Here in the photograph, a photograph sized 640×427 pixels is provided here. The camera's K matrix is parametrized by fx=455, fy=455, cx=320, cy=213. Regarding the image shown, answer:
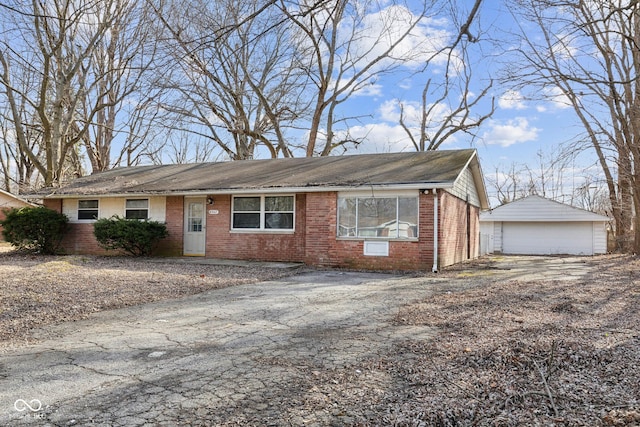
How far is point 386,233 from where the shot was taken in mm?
13172

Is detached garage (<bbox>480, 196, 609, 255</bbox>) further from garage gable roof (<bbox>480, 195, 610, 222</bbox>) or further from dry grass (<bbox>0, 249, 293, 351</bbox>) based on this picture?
dry grass (<bbox>0, 249, 293, 351</bbox>)

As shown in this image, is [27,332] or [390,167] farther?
[390,167]

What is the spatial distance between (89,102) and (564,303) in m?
28.5

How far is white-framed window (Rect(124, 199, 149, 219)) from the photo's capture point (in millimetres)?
16812

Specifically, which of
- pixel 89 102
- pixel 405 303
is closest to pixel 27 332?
pixel 405 303

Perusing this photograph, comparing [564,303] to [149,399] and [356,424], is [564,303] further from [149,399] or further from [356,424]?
[149,399]

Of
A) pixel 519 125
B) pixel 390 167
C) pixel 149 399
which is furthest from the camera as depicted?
pixel 390 167

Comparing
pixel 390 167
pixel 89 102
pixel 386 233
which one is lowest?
pixel 386 233

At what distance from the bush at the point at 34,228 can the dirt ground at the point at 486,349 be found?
7891 mm

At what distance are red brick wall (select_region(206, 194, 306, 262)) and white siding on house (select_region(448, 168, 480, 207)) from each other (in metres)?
5.02

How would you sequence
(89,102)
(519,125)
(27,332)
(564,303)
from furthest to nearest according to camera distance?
(89,102), (519,125), (564,303), (27,332)

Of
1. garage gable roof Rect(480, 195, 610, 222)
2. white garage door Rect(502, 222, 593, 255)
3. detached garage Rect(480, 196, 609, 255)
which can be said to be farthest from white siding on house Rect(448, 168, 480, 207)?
white garage door Rect(502, 222, 593, 255)

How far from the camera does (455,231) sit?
15227 millimetres

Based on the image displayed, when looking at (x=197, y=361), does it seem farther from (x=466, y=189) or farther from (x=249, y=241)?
(x=466, y=189)
